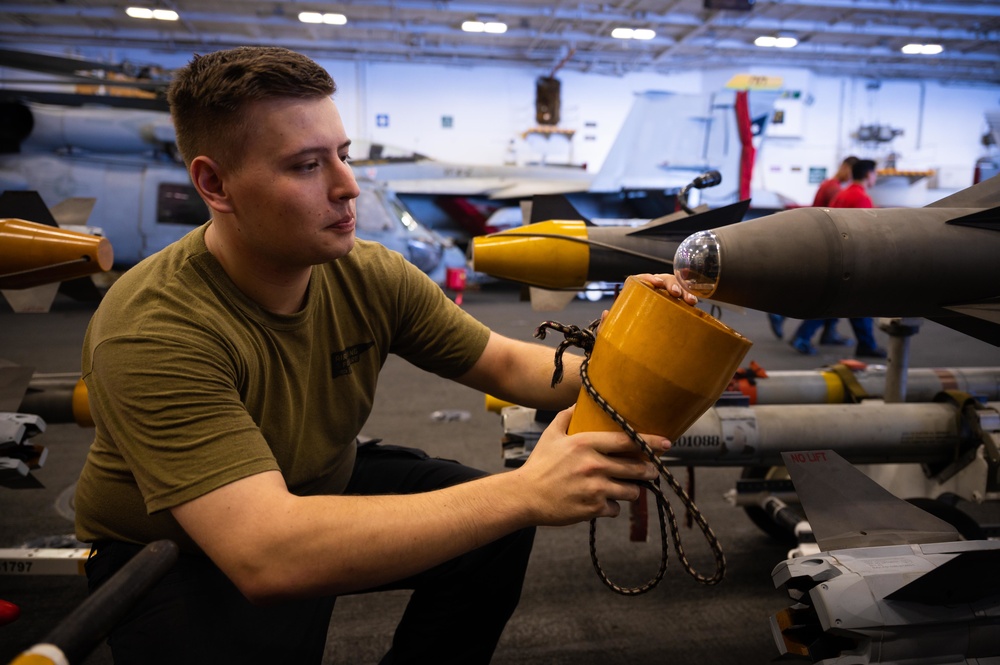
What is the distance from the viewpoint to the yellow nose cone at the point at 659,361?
0.78 metres

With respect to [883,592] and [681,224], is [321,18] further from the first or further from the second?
[883,592]

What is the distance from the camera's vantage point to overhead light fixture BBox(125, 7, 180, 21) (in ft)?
32.8

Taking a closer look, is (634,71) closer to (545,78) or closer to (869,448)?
(545,78)

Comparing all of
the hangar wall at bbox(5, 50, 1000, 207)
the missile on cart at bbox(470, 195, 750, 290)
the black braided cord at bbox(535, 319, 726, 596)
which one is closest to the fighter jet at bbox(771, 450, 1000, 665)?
the black braided cord at bbox(535, 319, 726, 596)

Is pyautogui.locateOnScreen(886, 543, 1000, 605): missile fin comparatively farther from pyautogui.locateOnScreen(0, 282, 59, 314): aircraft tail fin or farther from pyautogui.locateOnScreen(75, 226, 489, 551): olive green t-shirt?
pyautogui.locateOnScreen(0, 282, 59, 314): aircraft tail fin

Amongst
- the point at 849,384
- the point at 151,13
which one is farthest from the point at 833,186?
the point at 151,13

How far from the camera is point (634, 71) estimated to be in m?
13.0

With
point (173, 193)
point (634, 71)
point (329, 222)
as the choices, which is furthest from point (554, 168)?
point (329, 222)

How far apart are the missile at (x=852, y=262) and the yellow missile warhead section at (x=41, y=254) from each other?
2.02 m

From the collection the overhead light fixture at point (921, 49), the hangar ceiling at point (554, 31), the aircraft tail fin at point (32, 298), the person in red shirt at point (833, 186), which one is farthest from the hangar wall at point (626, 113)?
the aircraft tail fin at point (32, 298)

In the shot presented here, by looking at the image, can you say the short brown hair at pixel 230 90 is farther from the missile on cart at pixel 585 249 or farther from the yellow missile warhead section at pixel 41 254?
the yellow missile warhead section at pixel 41 254

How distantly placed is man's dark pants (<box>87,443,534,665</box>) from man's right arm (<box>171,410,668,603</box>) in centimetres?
4

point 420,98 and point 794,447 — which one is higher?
point 420,98

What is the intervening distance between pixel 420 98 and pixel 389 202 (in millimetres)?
5015
